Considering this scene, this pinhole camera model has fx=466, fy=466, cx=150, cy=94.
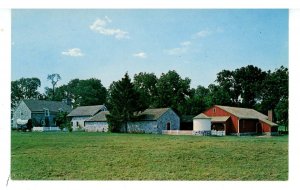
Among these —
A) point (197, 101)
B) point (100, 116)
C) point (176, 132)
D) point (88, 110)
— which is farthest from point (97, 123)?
point (197, 101)

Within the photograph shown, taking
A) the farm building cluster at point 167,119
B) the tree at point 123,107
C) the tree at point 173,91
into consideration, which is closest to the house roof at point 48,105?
the farm building cluster at point 167,119

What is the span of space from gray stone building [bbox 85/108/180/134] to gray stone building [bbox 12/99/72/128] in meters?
0.39

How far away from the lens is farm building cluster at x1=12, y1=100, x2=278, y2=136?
209 inches

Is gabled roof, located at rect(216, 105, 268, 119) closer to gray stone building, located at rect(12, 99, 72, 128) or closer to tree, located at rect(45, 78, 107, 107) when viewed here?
tree, located at rect(45, 78, 107, 107)

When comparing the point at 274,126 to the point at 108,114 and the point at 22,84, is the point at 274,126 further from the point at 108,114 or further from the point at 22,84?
the point at 22,84

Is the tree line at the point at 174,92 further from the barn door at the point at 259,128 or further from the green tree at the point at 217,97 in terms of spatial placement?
the barn door at the point at 259,128

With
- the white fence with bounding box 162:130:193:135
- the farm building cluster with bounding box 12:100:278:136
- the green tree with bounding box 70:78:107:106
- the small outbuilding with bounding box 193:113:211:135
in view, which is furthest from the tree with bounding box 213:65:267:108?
the green tree with bounding box 70:78:107:106

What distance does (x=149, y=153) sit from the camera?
5.14 meters

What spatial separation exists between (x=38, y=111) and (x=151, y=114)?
1.32 m

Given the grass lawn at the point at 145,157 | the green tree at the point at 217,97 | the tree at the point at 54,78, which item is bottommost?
the grass lawn at the point at 145,157

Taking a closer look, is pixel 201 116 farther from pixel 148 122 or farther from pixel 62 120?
pixel 62 120

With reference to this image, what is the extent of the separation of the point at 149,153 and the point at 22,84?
5.11ft

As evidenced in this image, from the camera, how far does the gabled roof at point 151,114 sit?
5.43 m
